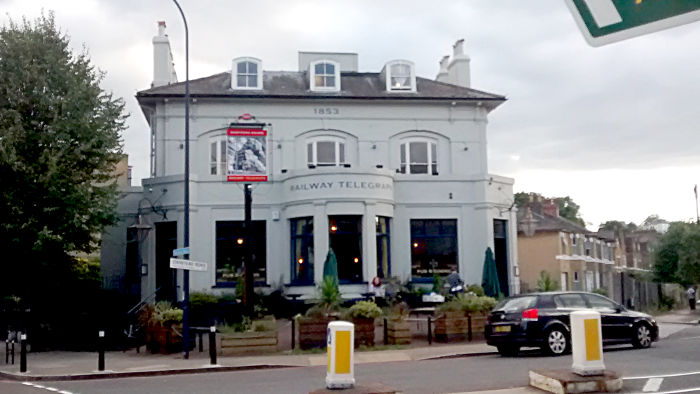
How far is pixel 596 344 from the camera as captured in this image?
11.3m

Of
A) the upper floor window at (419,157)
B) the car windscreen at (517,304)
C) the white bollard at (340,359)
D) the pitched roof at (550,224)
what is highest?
the upper floor window at (419,157)

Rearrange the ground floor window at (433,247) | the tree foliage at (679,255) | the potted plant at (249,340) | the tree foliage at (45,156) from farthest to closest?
the tree foliage at (679,255), the ground floor window at (433,247), the tree foliage at (45,156), the potted plant at (249,340)

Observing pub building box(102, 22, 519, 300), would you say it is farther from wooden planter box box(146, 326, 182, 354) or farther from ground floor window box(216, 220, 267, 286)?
wooden planter box box(146, 326, 182, 354)

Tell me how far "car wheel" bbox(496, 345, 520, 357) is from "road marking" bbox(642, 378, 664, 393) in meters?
5.28

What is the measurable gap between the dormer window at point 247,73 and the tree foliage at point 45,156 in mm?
6799

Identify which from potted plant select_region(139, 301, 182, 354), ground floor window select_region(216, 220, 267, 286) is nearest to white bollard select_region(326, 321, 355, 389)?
potted plant select_region(139, 301, 182, 354)

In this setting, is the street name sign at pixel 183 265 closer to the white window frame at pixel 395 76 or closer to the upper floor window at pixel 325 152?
the upper floor window at pixel 325 152

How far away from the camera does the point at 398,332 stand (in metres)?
20.1

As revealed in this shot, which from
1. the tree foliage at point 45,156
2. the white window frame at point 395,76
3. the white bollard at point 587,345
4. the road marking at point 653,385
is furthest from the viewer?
the white window frame at point 395,76

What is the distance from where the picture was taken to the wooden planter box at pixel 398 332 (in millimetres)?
20094

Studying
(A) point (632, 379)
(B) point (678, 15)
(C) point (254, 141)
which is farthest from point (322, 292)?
(B) point (678, 15)

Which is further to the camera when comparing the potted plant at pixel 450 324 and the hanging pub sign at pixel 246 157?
the potted plant at pixel 450 324

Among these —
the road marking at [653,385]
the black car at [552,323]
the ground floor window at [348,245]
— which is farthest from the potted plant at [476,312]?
the road marking at [653,385]

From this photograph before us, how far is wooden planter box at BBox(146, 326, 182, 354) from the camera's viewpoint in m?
20.1
